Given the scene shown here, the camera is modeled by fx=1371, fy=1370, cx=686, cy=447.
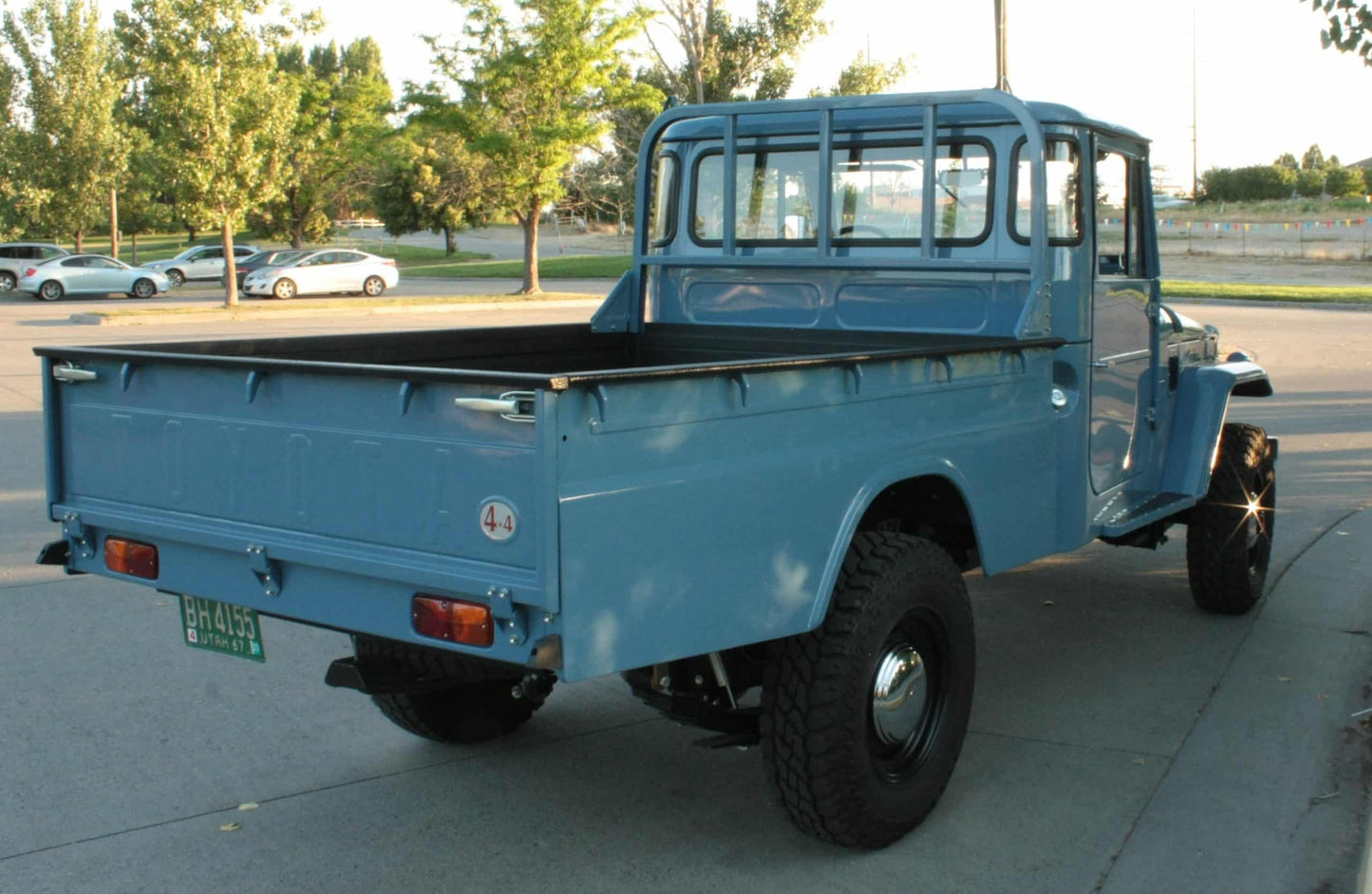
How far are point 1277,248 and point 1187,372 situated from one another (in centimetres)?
4719

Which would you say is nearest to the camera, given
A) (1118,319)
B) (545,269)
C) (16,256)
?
(1118,319)

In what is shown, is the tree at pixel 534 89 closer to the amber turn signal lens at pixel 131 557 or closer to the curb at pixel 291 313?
the curb at pixel 291 313

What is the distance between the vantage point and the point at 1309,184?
2884 inches

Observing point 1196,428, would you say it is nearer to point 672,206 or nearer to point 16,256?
point 672,206

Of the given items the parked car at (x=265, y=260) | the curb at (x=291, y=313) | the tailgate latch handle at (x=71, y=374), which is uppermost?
the parked car at (x=265, y=260)

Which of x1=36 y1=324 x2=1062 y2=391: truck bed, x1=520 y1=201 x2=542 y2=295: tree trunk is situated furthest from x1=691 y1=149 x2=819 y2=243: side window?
x1=520 y1=201 x2=542 y2=295: tree trunk

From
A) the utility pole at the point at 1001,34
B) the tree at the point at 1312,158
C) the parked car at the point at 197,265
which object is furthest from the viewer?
the tree at the point at 1312,158

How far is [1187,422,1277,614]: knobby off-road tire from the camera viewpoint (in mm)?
6605

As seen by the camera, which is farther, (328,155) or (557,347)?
(328,155)

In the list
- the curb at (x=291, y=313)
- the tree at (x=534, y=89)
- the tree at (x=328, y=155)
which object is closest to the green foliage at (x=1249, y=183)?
the tree at (x=328, y=155)

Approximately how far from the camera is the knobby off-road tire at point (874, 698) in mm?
3852

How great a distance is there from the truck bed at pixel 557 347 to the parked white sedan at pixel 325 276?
103 ft

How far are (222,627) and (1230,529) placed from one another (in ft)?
15.5

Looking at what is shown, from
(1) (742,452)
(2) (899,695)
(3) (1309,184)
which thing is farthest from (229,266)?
(3) (1309,184)
